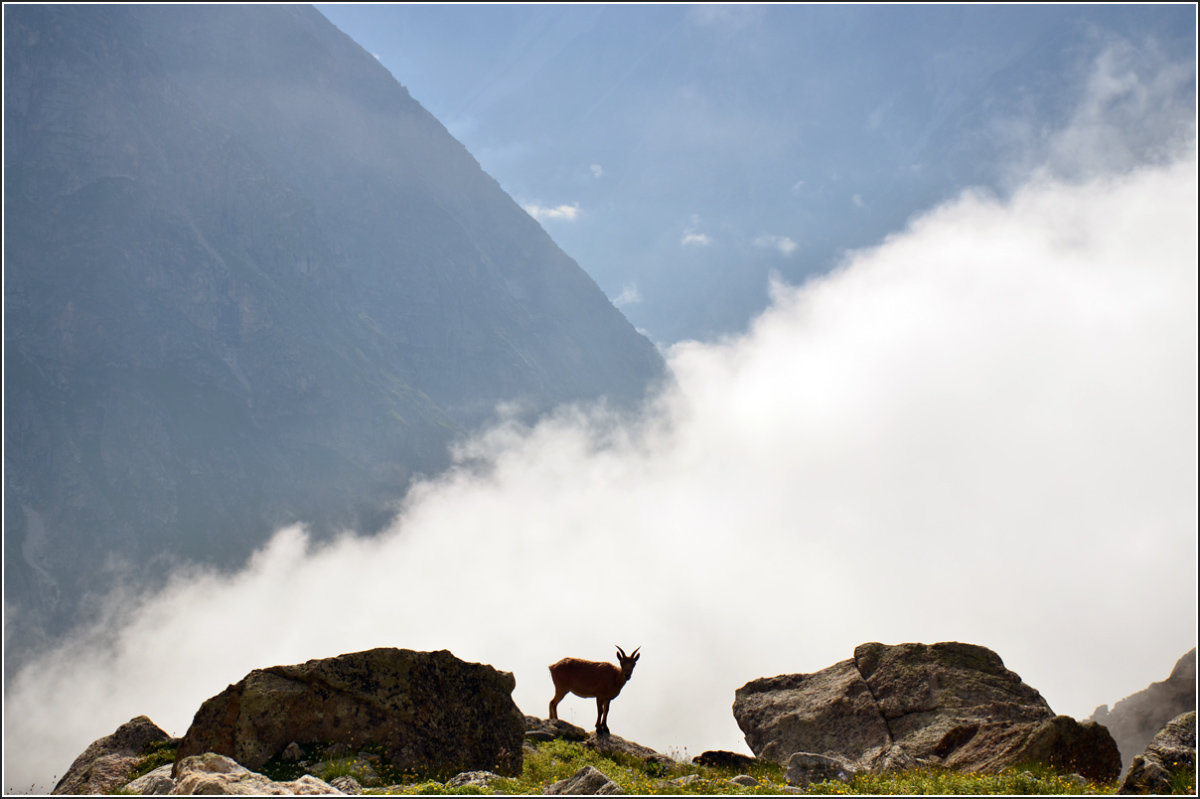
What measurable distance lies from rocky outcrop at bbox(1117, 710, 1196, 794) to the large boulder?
1339cm

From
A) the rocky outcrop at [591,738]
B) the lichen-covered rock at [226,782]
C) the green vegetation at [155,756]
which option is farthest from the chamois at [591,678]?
the lichen-covered rock at [226,782]

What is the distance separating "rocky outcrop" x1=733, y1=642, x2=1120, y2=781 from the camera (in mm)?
19266

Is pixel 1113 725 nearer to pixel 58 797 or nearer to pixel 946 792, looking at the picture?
pixel 946 792

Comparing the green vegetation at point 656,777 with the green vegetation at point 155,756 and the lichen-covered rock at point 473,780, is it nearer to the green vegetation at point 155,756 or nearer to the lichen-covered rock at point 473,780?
the green vegetation at point 155,756

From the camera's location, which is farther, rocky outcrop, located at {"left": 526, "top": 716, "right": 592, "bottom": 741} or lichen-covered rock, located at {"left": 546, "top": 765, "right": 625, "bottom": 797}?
rocky outcrop, located at {"left": 526, "top": 716, "right": 592, "bottom": 741}

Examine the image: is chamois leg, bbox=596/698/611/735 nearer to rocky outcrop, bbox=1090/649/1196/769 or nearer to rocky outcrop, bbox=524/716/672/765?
rocky outcrop, bbox=524/716/672/765

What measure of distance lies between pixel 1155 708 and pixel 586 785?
55.4 metres

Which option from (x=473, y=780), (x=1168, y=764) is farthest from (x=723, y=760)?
(x=1168, y=764)

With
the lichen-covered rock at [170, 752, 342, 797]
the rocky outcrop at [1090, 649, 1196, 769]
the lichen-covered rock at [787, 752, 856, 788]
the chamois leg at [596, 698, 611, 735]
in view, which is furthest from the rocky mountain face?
the rocky outcrop at [1090, 649, 1196, 769]

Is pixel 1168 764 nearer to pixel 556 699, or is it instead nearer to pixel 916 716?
pixel 916 716

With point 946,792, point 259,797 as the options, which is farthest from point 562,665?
point 259,797

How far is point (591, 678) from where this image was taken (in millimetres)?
26188

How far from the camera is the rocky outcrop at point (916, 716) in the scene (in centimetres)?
1927

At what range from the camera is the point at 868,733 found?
24062mm
